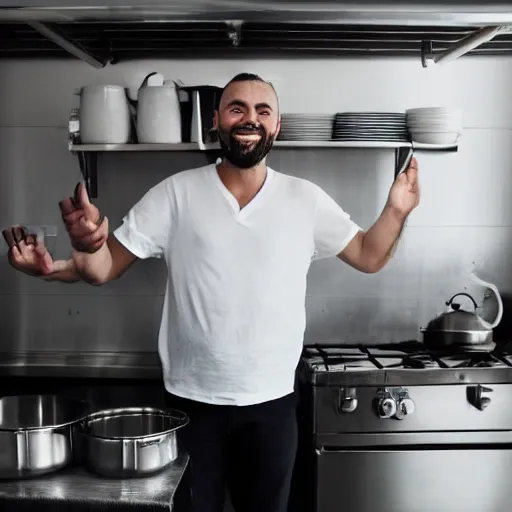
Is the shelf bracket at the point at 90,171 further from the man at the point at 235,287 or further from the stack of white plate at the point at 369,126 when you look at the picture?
the stack of white plate at the point at 369,126

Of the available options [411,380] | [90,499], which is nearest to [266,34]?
[411,380]

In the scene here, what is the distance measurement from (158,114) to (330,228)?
454 mm

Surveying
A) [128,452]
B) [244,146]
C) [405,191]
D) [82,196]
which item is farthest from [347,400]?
[82,196]

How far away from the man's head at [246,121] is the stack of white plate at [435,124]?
0.38 meters

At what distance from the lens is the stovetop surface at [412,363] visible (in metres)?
1.46

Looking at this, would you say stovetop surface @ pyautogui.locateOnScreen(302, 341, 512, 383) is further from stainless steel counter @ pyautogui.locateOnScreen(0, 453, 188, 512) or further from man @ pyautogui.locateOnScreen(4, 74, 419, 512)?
stainless steel counter @ pyautogui.locateOnScreen(0, 453, 188, 512)

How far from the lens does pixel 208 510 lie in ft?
4.30

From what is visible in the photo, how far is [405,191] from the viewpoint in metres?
1.31

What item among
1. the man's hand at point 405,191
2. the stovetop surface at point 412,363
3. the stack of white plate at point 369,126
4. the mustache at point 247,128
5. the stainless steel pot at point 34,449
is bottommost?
the stovetop surface at point 412,363

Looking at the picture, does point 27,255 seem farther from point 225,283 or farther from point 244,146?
point 244,146

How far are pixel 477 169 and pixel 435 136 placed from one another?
0.82 ft

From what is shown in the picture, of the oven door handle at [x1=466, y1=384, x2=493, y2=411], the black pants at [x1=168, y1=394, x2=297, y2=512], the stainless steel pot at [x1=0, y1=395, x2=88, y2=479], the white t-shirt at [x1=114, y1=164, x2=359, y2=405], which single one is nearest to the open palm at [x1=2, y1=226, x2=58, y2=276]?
the stainless steel pot at [x1=0, y1=395, x2=88, y2=479]

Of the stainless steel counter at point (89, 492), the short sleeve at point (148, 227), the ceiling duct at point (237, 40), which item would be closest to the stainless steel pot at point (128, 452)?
the stainless steel counter at point (89, 492)

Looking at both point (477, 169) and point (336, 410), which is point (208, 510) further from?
point (477, 169)
